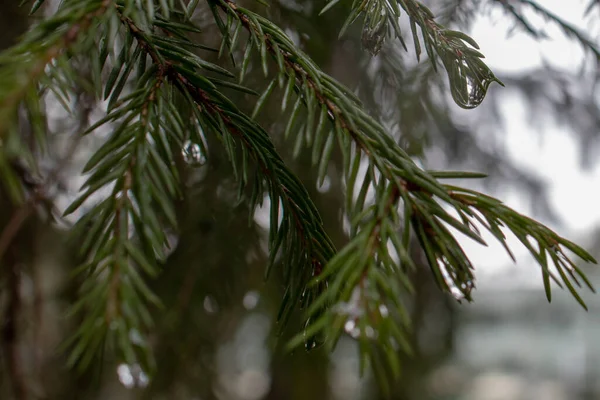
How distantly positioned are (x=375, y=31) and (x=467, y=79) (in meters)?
0.09

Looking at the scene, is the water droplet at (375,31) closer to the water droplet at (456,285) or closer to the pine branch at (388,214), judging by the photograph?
the pine branch at (388,214)

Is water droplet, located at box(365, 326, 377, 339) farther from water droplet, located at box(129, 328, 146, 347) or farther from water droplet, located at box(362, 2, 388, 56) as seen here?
water droplet, located at box(362, 2, 388, 56)

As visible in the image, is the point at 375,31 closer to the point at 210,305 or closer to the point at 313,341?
the point at 313,341

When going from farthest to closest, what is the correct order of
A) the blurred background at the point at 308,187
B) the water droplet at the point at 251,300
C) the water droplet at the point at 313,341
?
1. the water droplet at the point at 251,300
2. the blurred background at the point at 308,187
3. the water droplet at the point at 313,341

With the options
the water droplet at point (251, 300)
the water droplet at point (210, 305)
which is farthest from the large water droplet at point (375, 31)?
the water droplet at point (251, 300)

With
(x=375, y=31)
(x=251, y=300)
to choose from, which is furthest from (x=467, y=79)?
(x=251, y=300)

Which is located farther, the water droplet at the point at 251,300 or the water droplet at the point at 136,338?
the water droplet at the point at 251,300

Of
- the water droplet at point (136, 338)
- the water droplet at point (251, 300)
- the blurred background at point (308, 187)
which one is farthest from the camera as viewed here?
the water droplet at point (251, 300)

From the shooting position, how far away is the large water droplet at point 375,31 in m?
0.44

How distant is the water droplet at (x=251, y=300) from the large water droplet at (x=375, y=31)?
824 mm

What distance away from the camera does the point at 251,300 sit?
1351 mm

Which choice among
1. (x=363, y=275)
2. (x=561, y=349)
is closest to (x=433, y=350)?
(x=363, y=275)

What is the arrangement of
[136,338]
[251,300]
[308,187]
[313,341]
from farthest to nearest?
1. [251,300]
2. [308,187]
3. [313,341]
4. [136,338]

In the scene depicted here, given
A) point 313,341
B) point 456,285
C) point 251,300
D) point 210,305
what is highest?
point 456,285
